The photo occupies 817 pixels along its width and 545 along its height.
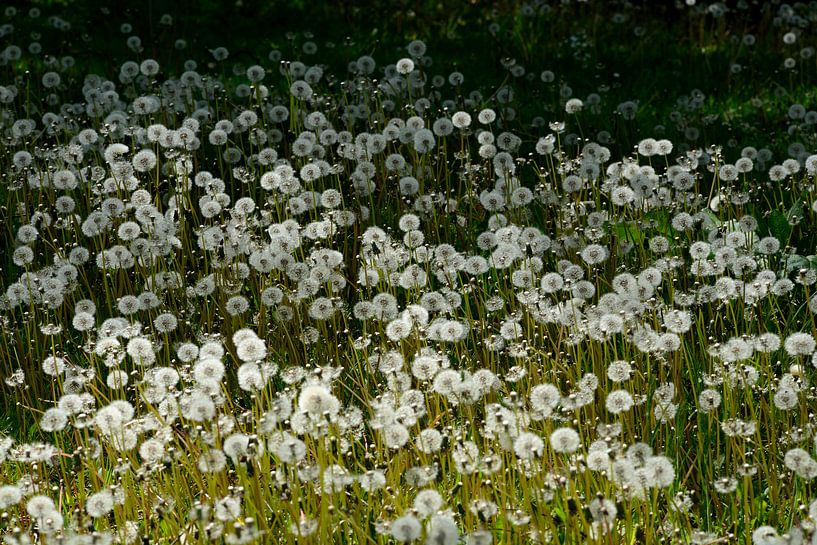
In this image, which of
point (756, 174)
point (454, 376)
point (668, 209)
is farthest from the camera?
point (756, 174)

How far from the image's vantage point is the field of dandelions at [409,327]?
7.87 feet

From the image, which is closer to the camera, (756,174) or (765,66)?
(756,174)

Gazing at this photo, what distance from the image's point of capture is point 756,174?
17.4 feet

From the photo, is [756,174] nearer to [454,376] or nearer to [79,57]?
[454,376]

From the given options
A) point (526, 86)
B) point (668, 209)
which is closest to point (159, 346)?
point (668, 209)

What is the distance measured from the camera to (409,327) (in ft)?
9.69

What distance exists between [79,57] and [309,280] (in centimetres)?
474

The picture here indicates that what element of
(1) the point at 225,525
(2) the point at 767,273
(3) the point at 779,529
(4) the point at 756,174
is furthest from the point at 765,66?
(1) the point at 225,525

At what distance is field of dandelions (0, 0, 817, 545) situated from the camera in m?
2.40

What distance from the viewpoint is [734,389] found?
301 cm

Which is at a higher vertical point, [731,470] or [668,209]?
[668,209]

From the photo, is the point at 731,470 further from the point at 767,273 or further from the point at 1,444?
the point at 1,444

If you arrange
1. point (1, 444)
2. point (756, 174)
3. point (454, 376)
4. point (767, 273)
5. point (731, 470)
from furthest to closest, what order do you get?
point (756, 174) < point (767, 273) < point (731, 470) < point (1, 444) < point (454, 376)

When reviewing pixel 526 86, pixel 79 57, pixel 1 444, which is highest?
pixel 79 57
